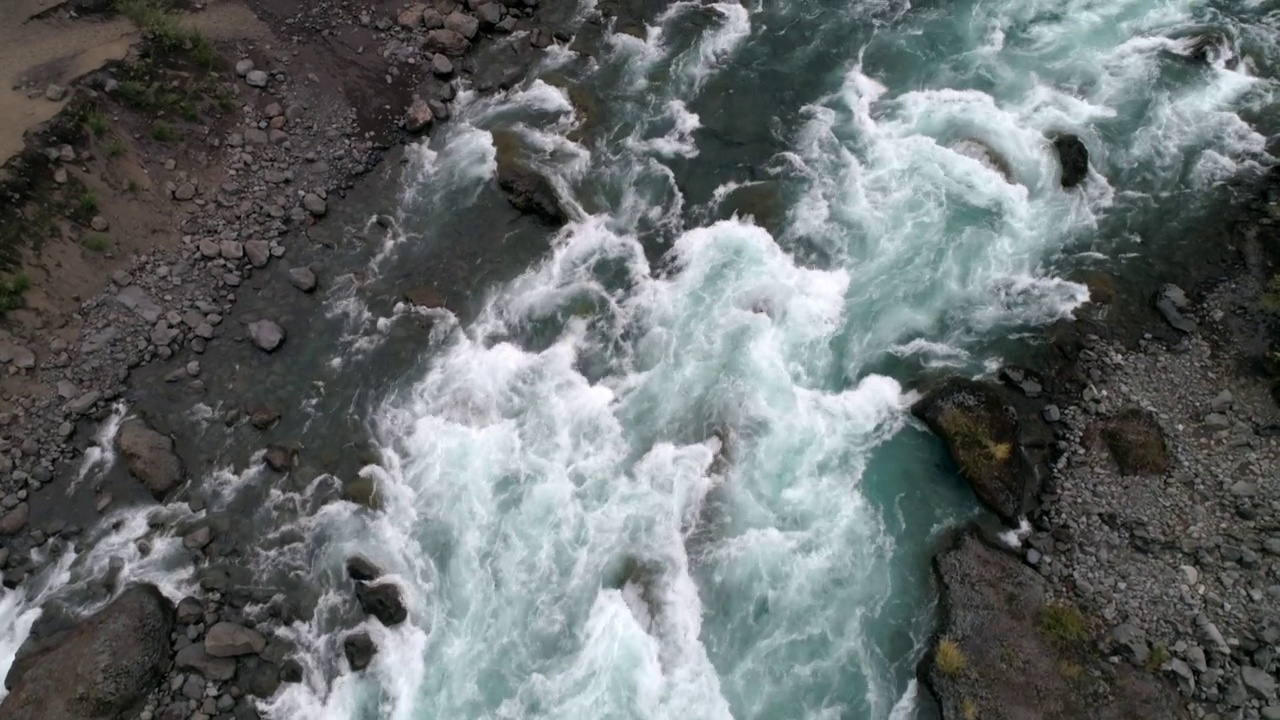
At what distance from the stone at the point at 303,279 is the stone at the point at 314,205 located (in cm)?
214

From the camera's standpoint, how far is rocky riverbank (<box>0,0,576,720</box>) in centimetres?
1866

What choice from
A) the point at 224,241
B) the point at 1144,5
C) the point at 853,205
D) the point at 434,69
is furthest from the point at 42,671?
the point at 1144,5

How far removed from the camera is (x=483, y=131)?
2700cm

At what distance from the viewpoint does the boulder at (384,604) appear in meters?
19.0

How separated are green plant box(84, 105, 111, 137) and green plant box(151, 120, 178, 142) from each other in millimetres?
1211

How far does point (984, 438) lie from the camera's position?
19922mm

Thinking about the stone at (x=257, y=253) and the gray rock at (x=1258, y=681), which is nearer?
the gray rock at (x=1258, y=681)


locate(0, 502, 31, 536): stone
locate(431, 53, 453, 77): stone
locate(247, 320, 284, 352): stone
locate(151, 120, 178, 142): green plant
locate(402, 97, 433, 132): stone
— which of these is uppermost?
locate(431, 53, 453, 77): stone

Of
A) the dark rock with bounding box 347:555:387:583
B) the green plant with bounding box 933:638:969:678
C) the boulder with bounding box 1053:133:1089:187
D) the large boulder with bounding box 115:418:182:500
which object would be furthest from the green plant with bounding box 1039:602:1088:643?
the large boulder with bounding box 115:418:182:500

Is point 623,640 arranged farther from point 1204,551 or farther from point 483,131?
point 483,131

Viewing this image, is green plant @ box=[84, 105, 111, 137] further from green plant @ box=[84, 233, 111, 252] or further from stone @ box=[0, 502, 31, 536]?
stone @ box=[0, 502, 31, 536]

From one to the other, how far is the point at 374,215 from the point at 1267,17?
31.9m

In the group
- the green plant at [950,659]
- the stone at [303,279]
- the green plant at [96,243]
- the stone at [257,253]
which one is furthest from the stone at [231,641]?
the green plant at [950,659]

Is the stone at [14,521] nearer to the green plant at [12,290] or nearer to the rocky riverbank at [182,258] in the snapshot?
the rocky riverbank at [182,258]
